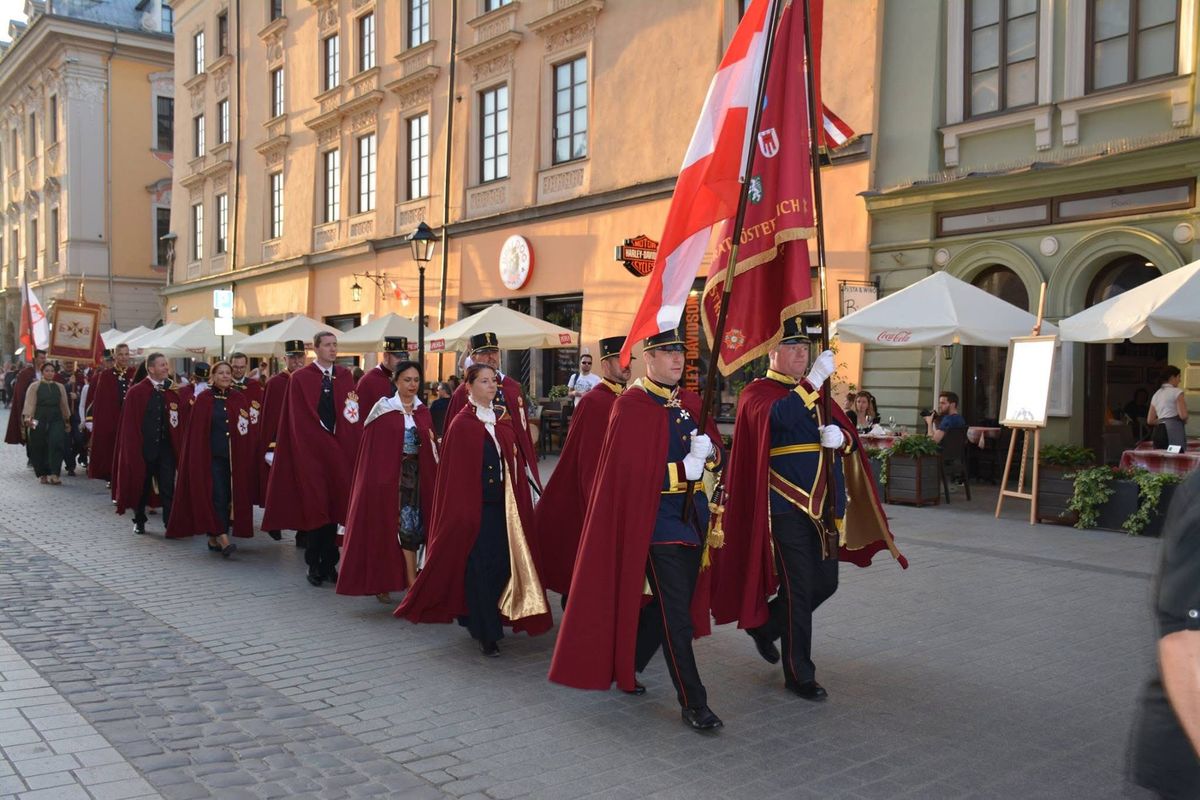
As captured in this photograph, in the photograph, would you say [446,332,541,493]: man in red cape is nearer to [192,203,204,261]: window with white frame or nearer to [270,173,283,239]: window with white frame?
[270,173,283,239]: window with white frame

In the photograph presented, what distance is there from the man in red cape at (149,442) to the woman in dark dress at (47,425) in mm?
5650

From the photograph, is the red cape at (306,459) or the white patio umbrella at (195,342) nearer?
the red cape at (306,459)

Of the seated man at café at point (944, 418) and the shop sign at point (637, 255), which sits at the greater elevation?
the shop sign at point (637, 255)

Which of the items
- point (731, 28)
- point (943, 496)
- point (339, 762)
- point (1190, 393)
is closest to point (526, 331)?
point (731, 28)

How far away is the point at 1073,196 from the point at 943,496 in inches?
169

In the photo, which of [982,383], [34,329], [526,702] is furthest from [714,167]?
[34,329]

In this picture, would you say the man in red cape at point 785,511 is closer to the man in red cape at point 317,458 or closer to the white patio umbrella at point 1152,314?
the man in red cape at point 317,458

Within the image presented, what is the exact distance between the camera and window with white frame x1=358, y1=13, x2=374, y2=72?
28.0m

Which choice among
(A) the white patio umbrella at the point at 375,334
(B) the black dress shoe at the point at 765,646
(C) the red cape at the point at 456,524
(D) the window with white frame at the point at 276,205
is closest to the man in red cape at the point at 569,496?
(C) the red cape at the point at 456,524

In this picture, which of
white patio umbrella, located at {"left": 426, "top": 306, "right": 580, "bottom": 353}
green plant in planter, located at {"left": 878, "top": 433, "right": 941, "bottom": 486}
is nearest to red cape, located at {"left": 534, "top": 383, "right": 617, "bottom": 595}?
green plant in planter, located at {"left": 878, "top": 433, "right": 941, "bottom": 486}

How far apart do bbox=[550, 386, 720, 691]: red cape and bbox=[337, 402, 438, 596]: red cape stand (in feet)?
8.94

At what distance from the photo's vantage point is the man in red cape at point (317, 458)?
891 centimetres

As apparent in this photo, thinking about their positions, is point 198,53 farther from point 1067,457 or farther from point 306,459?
point 1067,457

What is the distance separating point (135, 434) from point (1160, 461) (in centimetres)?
1136
